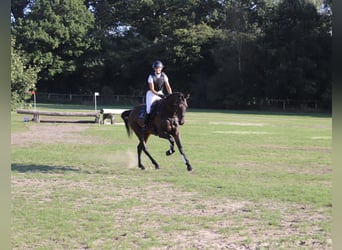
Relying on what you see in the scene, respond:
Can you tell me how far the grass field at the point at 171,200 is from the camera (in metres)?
5.21

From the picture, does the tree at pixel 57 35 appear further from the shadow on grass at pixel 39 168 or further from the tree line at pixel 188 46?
the shadow on grass at pixel 39 168

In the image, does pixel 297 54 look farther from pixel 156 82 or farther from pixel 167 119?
pixel 167 119

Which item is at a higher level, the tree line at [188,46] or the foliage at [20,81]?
the tree line at [188,46]

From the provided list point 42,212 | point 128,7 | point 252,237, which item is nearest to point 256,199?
point 252,237

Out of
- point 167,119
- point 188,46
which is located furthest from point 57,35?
point 167,119

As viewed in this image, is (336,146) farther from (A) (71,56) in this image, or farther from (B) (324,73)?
(A) (71,56)

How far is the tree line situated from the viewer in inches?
2071

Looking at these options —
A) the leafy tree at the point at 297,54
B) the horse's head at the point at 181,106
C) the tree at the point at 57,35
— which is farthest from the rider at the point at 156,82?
the tree at the point at 57,35

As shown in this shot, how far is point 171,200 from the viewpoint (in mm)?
7551

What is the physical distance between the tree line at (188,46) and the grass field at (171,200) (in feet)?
134

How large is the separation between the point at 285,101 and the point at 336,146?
55.5 meters

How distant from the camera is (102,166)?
11641 mm

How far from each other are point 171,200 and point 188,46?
185ft

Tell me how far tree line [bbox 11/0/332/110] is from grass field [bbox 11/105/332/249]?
40.9 m
